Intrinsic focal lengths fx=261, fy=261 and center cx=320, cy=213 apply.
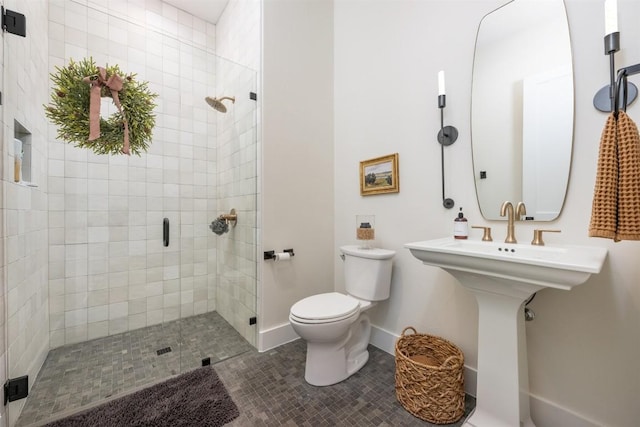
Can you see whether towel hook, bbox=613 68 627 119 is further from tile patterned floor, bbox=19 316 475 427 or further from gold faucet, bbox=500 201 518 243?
tile patterned floor, bbox=19 316 475 427

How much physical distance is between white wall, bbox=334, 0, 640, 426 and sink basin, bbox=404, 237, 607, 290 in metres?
0.13

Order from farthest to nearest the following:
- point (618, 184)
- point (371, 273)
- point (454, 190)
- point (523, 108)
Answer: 1. point (371, 273)
2. point (454, 190)
3. point (523, 108)
4. point (618, 184)

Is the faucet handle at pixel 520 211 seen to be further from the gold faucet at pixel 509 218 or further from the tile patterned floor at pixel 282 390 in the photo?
the tile patterned floor at pixel 282 390

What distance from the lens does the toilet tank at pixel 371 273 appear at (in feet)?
5.55

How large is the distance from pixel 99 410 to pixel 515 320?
A: 6.55 ft

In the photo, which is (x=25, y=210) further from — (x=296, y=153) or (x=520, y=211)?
(x=520, y=211)

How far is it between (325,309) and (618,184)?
132 cm

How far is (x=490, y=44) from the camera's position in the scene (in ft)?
4.55

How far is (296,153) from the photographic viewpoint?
80.3 inches

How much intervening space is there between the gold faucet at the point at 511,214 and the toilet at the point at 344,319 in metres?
0.64

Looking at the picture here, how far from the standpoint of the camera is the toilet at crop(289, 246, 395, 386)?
143cm

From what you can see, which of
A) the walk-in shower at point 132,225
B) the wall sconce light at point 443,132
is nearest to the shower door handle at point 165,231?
the walk-in shower at point 132,225

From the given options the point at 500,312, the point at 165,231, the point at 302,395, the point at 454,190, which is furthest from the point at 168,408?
the point at 454,190

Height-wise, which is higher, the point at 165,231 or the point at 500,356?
the point at 165,231
